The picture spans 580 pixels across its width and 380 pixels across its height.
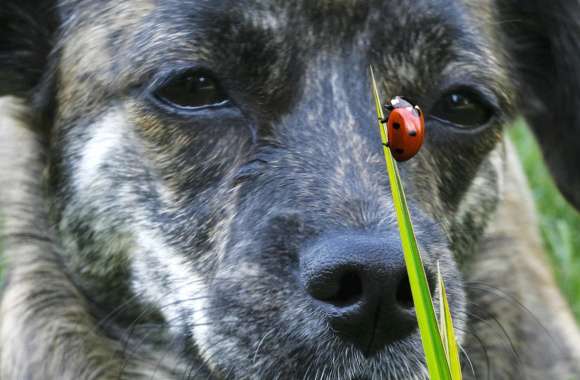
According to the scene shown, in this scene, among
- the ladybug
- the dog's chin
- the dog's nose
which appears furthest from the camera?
the dog's chin

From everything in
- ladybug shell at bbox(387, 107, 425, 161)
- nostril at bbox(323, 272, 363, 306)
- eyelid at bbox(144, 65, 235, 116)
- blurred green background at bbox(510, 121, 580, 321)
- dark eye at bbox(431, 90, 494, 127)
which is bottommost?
blurred green background at bbox(510, 121, 580, 321)

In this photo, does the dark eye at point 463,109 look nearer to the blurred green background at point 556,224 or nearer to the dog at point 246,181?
the dog at point 246,181

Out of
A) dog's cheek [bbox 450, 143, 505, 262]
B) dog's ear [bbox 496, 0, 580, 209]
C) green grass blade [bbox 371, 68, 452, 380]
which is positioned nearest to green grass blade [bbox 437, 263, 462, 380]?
green grass blade [bbox 371, 68, 452, 380]

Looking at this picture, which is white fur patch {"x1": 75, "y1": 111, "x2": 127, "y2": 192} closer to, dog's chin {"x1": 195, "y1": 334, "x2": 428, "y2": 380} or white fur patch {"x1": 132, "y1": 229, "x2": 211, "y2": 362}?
white fur patch {"x1": 132, "y1": 229, "x2": 211, "y2": 362}

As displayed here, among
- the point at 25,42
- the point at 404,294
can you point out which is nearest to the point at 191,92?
the point at 25,42

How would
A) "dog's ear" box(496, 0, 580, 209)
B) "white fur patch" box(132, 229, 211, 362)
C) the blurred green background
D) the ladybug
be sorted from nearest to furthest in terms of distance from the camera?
1. the ladybug
2. "white fur patch" box(132, 229, 211, 362)
3. "dog's ear" box(496, 0, 580, 209)
4. the blurred green background

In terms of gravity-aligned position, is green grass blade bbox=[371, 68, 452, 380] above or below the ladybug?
below
